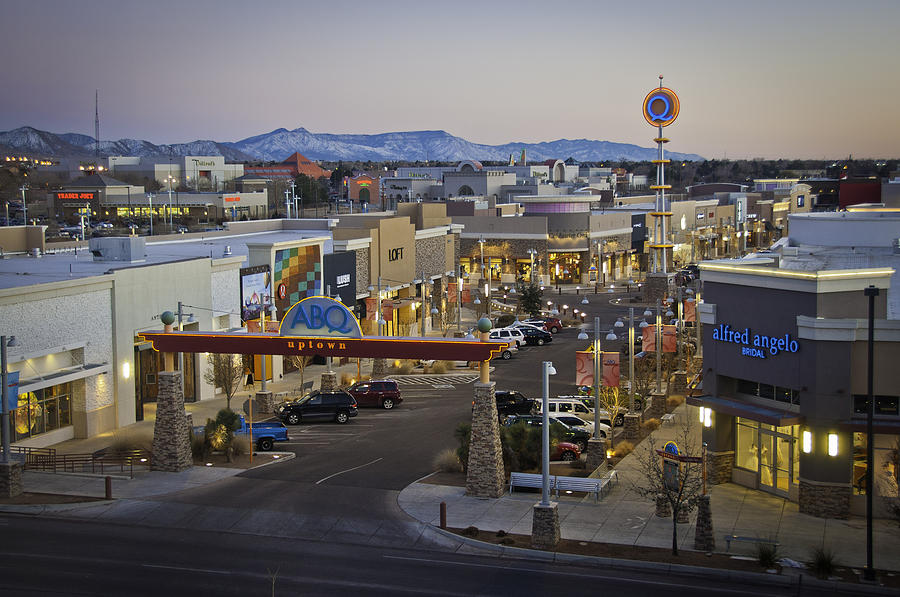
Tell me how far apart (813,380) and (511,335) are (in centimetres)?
3439

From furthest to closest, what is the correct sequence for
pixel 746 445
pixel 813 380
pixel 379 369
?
pixel 379 369 → pixel 746 445 → pixel 813 380

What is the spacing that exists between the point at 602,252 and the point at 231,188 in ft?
318

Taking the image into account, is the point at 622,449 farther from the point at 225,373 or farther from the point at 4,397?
the point at 4,397

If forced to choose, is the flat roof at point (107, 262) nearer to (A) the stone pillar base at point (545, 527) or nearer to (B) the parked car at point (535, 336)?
(B) the parked car at point (535, 336)

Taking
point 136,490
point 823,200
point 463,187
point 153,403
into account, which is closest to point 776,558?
point 136,490

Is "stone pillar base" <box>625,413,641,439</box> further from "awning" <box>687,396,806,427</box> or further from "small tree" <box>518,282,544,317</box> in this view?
"small tree" <box>518,282,544,317</box>

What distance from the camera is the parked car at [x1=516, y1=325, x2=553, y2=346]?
2458 inches

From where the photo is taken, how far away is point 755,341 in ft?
95.1

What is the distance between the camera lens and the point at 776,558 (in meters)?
22.8

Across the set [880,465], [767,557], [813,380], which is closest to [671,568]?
[767,557]

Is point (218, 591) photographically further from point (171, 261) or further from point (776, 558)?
point (171, 261)

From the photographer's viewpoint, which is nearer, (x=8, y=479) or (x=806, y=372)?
(x=806, y=372)

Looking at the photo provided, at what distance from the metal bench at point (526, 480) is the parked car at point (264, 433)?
10.7 meters

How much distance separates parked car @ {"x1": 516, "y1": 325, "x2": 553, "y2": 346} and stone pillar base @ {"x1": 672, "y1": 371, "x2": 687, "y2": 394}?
1763 centimetres
